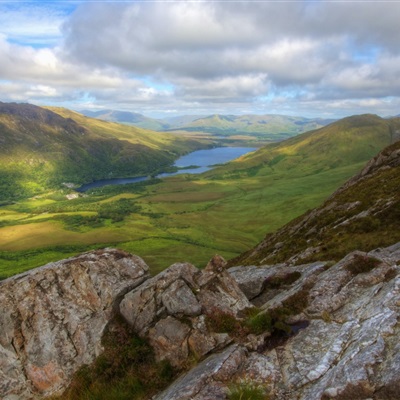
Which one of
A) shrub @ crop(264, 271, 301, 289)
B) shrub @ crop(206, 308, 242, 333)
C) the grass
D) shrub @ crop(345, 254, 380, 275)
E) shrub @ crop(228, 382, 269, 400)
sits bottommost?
the grass

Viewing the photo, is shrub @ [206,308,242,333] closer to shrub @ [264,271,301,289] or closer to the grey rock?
the grey rock

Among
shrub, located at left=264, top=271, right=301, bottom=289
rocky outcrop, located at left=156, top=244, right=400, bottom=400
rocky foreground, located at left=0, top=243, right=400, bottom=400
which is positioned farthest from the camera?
shrub, located at left=264, top=271, right=301, bottom=289

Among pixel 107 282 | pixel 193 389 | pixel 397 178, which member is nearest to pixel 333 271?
pixel 193 389

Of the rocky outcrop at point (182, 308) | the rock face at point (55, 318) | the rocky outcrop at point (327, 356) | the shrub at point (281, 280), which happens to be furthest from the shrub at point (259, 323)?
the shrub at point (281, 280)

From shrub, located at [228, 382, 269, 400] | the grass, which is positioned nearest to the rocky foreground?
shrub, located at [228, 382, 269, 400]

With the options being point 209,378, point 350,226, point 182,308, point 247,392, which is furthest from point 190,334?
point 350,226
